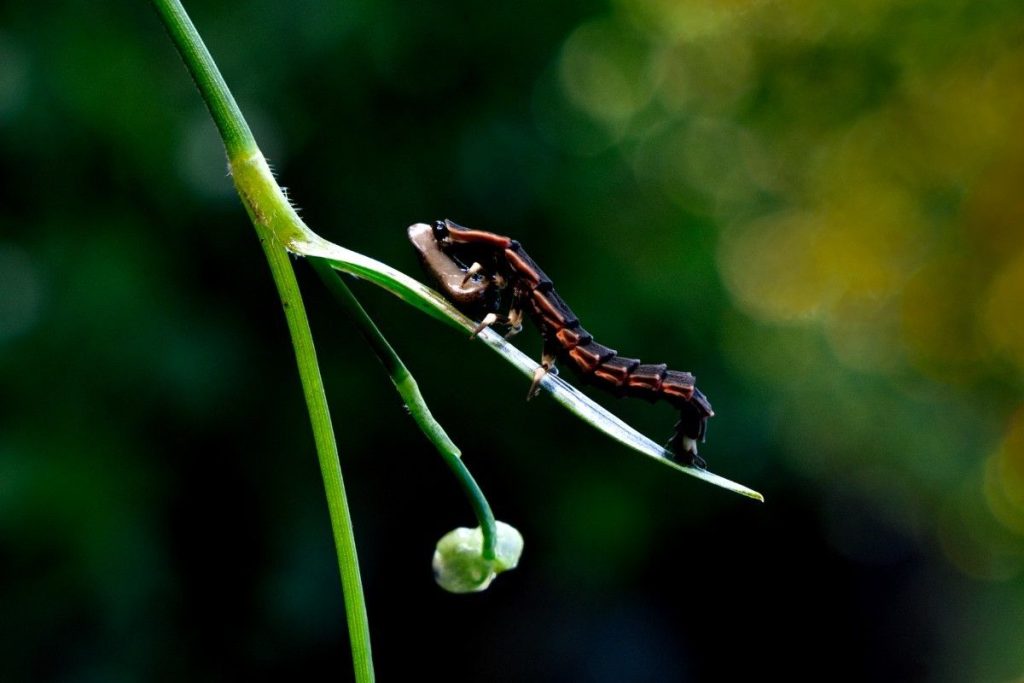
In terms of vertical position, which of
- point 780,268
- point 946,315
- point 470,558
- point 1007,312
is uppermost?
point 1007,312

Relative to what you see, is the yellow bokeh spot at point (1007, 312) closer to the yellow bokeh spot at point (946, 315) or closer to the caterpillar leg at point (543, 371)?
the yellow bokeh spot at point (946, 315)

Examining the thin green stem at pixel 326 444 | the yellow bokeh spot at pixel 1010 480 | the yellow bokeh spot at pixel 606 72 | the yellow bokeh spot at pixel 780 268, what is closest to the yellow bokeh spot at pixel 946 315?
the yellow bokeh spot at pixel 1010 480

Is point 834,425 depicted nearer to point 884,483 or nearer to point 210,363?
point 884,483

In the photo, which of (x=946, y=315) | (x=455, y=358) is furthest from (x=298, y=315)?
(x=946, y=315)

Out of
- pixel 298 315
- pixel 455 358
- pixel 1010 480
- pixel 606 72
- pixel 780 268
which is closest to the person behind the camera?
pixel 298 315

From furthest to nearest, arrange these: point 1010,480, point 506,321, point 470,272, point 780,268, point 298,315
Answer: point 1010,480, point 780,268, point 506,321, point 470,272, point 298,315

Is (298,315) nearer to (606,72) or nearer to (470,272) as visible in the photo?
(470,272)
